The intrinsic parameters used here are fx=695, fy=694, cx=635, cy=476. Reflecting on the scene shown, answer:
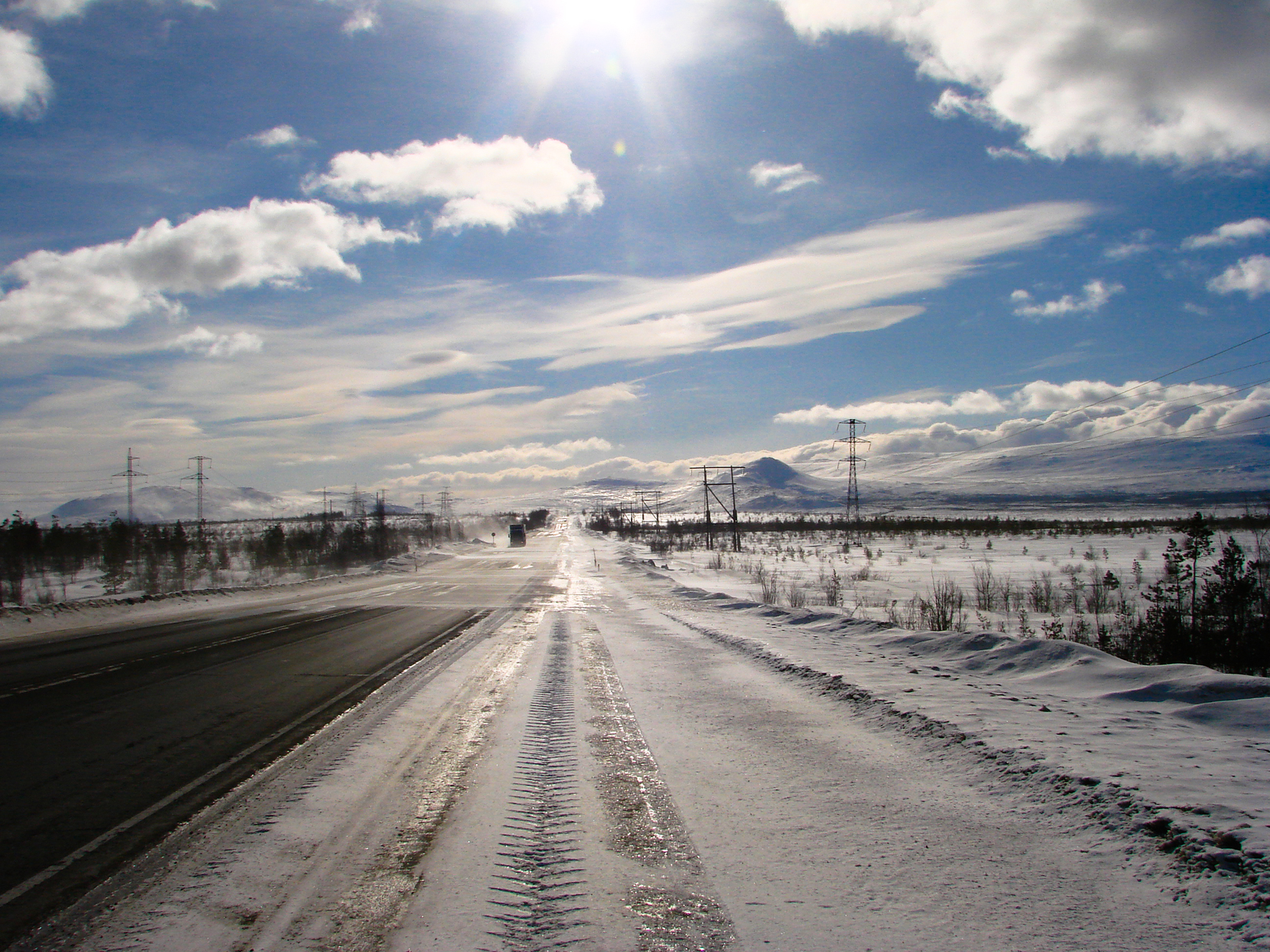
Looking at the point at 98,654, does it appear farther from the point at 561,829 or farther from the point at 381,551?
the point at 381,551

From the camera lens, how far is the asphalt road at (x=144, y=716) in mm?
4160

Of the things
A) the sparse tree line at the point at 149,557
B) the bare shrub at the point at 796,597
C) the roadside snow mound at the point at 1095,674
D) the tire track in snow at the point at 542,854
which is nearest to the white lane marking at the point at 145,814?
the tire track in snow at the point at 542,854

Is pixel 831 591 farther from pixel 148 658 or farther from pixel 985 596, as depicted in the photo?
pixel 148 658

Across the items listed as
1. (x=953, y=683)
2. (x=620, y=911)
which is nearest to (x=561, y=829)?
(x=620, y=911)

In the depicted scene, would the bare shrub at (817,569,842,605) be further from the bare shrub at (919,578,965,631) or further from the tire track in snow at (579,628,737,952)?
the tire track in snow at (579,628,737,952)

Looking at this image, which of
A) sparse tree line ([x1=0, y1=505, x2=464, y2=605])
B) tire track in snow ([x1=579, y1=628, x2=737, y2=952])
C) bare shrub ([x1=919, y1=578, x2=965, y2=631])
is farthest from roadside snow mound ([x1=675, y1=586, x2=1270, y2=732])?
sparse tree line ([x1=0, y1=505, x2=464, y2=605])

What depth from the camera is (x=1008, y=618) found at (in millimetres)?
13477

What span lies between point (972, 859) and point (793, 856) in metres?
0.94

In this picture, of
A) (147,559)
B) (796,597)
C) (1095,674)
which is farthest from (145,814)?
(147,559)

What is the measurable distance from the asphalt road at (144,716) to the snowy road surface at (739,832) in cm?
39

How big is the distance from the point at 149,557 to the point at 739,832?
57.5 m

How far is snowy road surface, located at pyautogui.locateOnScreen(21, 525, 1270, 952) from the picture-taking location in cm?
319

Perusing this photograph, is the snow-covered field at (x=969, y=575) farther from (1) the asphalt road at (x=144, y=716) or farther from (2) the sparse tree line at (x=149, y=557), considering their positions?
(2) the sparse tree line at (x=149, y=557)

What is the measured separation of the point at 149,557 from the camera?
49.5 meters
